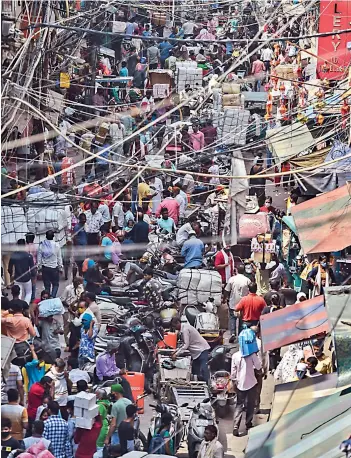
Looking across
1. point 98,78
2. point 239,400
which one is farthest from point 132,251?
point 98,78

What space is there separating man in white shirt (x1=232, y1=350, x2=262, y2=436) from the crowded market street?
0.02 m

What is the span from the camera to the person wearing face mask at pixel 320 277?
47.1 ft

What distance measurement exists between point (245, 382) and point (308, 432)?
3488mm

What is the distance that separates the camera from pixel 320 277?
1448 cm

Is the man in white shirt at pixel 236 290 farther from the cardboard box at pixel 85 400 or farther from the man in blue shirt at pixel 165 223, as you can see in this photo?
the cardboard box at pixel 85 400

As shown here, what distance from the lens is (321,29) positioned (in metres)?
23.5

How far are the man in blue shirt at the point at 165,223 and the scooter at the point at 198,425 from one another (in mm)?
7057

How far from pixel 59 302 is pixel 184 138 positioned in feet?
32.2

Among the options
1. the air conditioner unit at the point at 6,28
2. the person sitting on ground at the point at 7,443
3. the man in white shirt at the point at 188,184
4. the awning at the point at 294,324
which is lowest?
the man in white shirt at the point at 188,184

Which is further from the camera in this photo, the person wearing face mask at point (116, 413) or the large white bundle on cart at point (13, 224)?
the large white bundle on cart at point (13, 224)

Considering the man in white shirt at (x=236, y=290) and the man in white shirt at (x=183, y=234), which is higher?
the man in white shirt at (x=236, y=290)

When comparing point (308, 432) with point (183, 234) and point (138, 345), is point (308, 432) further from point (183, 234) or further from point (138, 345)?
point (183, 234)

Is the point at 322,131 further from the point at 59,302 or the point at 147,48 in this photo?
the point at 147,48

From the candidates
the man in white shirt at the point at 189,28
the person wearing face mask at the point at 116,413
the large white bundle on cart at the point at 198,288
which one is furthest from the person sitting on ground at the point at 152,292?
the man in white shirt at the point at 189,28
